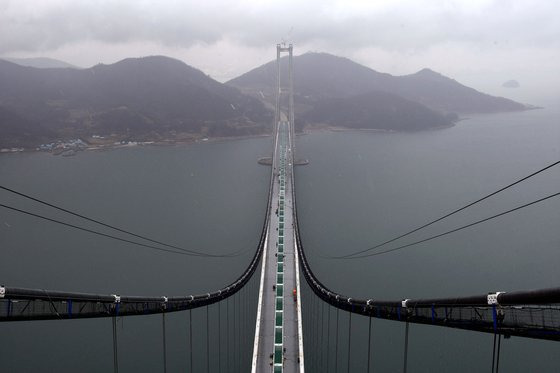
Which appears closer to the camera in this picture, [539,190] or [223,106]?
[539,190]

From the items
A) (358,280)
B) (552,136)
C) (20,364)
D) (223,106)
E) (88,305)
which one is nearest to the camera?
(88,305)

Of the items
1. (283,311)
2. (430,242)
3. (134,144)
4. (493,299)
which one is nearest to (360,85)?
(134,144)

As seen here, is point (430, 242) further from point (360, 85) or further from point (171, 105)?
point (360, 85)

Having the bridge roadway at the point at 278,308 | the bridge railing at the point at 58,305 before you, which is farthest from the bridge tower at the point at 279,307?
the bridge railing at the point at 58,305

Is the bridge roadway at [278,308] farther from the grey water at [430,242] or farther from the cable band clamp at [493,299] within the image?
the cable band clamp at [493,299]

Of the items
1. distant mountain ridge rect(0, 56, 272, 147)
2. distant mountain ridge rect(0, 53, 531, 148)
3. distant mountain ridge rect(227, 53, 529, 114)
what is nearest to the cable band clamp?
distant mountain ridge rect(0, 53, 531, 148)

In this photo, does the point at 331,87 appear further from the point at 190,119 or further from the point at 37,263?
the point at 37,263

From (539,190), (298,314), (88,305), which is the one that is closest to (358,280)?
(298,314)
